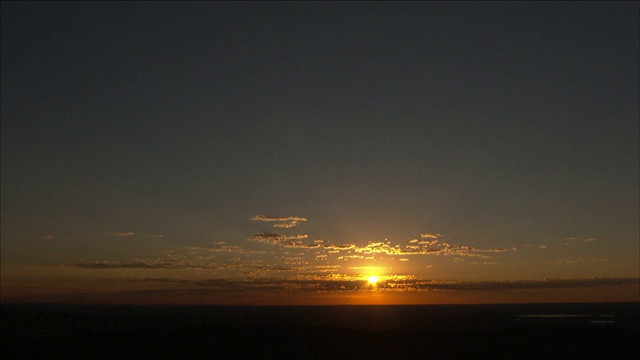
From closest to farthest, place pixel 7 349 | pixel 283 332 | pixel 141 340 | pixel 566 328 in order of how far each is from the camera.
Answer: pixel 7 349 < pixel 141 340 < pixel 283 332 < pixel 566 328

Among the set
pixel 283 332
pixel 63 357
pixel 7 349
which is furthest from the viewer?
pixel 283 332

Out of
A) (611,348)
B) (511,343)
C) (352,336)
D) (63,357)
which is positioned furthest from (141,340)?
(611,348)

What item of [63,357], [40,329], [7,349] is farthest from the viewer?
[40,329]

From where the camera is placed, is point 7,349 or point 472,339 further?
point 472,339

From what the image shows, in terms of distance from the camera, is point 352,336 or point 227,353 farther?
point 352,336

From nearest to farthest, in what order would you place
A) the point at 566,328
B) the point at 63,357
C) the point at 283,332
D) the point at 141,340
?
the point at 63,357 < the point at 141,340 < the point at 283,332 < the point at 566,328

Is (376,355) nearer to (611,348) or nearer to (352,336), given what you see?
(352,336)

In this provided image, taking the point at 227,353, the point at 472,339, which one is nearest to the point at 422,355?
the point at 472,339

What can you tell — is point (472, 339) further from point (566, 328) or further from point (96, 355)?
point (96, 355)
